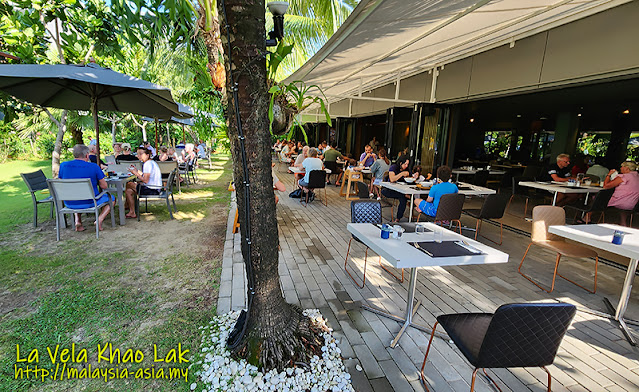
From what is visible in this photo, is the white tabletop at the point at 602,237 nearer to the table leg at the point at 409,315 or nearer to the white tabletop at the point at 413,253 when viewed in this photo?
the white tabletop at the point at 413,253

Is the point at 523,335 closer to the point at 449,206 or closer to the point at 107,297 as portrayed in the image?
the point at 449,206

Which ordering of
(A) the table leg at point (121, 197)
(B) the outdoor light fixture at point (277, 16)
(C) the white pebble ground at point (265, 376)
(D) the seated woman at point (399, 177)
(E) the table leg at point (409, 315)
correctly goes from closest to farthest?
(C) the white pebble ground at point (265, 376), (E) the table leg at point (409, 315), (B) the outdoor light fixture at point (277, 16), (A) the table leg at point (121, 197), (D) the seated woman at point (399, 177)

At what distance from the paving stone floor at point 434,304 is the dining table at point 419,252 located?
133 millimetres

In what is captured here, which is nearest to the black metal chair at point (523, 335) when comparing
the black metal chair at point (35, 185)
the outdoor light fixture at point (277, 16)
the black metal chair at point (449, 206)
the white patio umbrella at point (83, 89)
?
the black metal chair at point (449, 206)

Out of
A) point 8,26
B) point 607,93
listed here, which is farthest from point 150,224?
point 607,93

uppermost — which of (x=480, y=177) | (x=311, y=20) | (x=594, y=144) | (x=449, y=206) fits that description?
(x=311, y=20)

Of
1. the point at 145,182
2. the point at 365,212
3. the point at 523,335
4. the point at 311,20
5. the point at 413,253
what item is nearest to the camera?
the point at 523,335

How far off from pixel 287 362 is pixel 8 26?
492cm

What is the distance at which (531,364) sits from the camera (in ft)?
4.98

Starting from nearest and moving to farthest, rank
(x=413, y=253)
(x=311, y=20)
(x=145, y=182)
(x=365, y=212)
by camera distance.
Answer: (x=413, y=253), (x=365, y=212), (x=145, y=182), (x=311, y=20)

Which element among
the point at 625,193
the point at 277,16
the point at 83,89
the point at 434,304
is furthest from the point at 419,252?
the point at 83,89

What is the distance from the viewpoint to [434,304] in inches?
113

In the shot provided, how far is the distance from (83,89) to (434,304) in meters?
6.29

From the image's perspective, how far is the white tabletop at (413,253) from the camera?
2023mm
